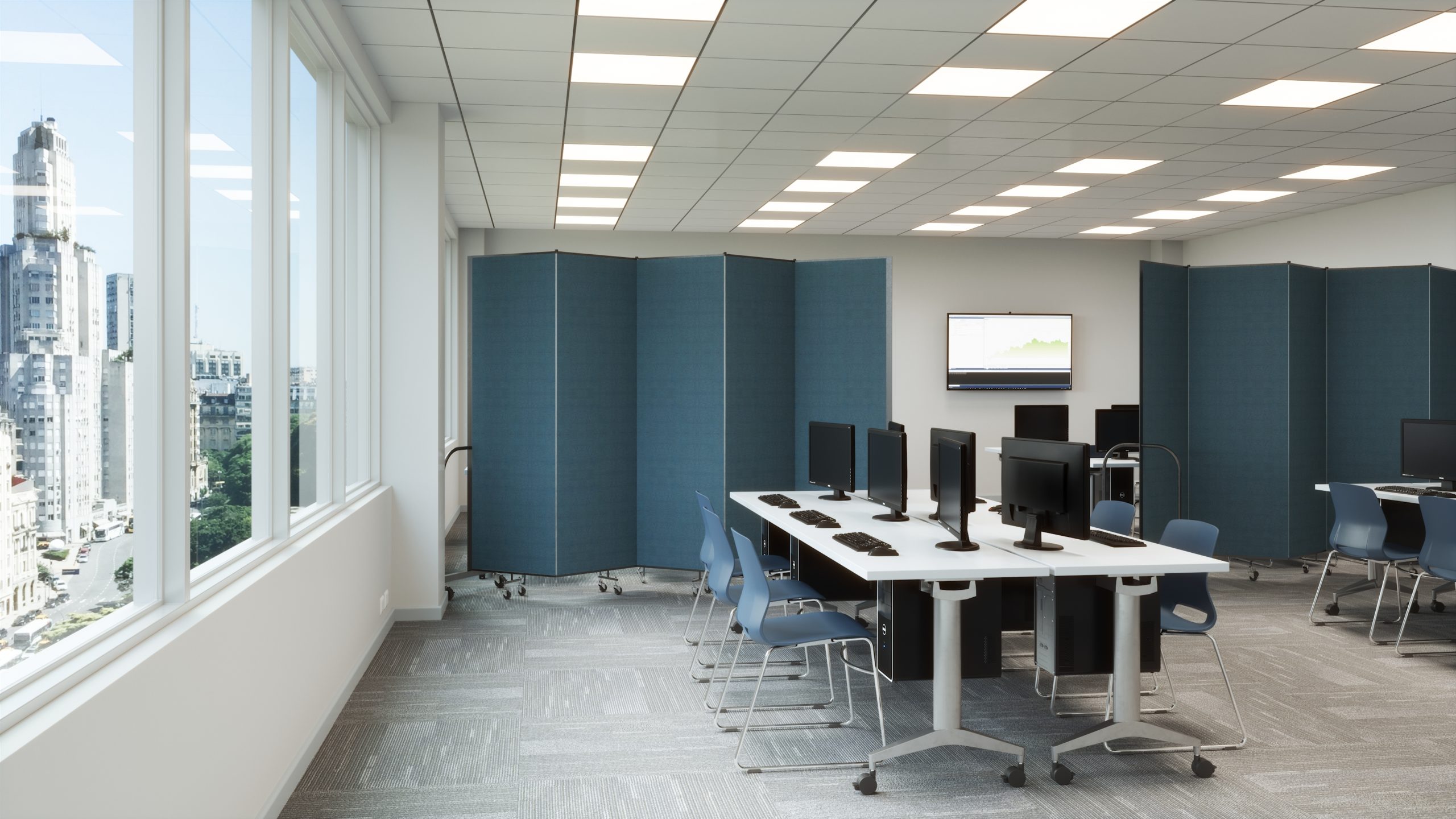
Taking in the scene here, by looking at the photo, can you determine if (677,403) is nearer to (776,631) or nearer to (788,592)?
(788,592)

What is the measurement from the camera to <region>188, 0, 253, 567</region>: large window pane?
8.65ft

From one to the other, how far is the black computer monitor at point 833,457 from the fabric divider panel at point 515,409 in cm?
172

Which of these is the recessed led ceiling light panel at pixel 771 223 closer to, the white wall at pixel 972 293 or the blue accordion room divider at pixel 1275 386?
the white wall at pixel 972 293

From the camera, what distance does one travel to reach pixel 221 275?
2867 mm

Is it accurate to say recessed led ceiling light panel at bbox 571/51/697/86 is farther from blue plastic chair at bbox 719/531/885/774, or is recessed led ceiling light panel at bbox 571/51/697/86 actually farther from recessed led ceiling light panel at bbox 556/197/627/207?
recessed led ceiling light panel at bbox 556/197/627/207

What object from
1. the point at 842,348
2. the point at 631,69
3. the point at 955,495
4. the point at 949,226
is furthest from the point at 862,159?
the point at 955,495

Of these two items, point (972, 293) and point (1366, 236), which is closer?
point (1366, 236)

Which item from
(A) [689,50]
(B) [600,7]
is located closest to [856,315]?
(A) [689,50]

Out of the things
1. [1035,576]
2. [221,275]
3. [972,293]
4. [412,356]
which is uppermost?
[972,293]

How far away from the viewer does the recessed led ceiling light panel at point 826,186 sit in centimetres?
787

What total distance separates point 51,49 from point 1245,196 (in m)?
8.97

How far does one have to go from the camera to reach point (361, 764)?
346 cm

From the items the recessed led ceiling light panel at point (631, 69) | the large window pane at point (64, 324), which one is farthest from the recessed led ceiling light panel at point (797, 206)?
the large window pane at point (64, 324)

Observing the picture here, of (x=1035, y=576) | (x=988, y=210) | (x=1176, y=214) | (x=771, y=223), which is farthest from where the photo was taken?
(x=771, y=223)
